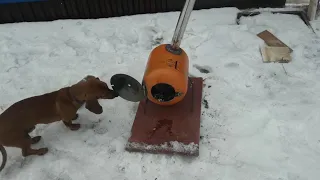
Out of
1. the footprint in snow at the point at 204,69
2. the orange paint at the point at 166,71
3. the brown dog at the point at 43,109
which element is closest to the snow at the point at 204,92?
the footprint in snow at the point at 204,69

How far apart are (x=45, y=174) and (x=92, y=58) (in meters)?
1.39

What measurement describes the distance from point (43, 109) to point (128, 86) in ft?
2.12

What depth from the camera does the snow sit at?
2.53m

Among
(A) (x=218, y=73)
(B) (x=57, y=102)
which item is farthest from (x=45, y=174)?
(A) (x=218, y=73)

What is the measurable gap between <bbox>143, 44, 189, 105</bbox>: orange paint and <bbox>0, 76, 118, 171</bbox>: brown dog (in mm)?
291

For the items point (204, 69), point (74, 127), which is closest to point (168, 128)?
point (74, 127)

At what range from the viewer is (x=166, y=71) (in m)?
2.41

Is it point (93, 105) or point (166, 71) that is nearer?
point (166, 71)

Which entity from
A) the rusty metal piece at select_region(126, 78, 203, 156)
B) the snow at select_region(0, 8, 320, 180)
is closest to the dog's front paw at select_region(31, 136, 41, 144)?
the snow at select_region(0, 8, 320, 180)

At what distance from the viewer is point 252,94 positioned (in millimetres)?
3041

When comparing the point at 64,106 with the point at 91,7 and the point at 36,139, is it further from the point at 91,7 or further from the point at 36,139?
the point at 91,7

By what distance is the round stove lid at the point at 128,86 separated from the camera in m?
2.57

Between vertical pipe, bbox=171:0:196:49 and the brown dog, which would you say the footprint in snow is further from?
the brown dog

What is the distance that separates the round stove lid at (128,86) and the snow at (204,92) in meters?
0.39
